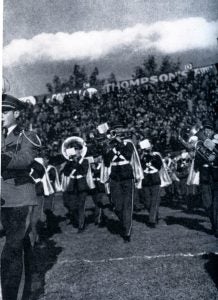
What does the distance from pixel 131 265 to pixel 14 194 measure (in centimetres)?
144

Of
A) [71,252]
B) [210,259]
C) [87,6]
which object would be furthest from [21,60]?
[210,259]

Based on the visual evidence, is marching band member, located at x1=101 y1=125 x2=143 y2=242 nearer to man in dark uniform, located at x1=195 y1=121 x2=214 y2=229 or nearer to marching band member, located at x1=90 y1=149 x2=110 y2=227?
man in dark uniform, located at x1=195 y1=121 x2=214 y2=229

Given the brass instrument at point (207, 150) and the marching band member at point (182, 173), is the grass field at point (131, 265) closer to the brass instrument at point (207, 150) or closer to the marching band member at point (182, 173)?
the brass instrument at point (207, 150)

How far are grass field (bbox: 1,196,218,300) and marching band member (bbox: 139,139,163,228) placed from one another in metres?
0.66

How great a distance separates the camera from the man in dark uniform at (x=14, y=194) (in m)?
2.84

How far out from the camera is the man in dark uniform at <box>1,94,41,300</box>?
2842 mm

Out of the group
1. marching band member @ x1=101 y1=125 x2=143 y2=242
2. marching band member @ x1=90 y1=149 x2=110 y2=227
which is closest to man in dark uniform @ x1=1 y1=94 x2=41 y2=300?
marching band member @ x1=101 y1=125 x2=143 y2=242

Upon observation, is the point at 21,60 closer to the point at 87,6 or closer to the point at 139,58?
the point at 87,6

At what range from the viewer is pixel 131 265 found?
3.87m

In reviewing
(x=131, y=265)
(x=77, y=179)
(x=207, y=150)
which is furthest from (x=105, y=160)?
(x=131, y=265)

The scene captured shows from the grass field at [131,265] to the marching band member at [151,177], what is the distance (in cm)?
66

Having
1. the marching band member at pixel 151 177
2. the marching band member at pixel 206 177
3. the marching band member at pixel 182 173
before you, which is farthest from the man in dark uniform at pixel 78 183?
the marching band member at pixel 182 173

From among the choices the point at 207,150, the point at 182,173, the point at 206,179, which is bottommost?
the point at 182,173

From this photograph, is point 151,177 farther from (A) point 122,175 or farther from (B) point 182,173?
(B) point 182,173
